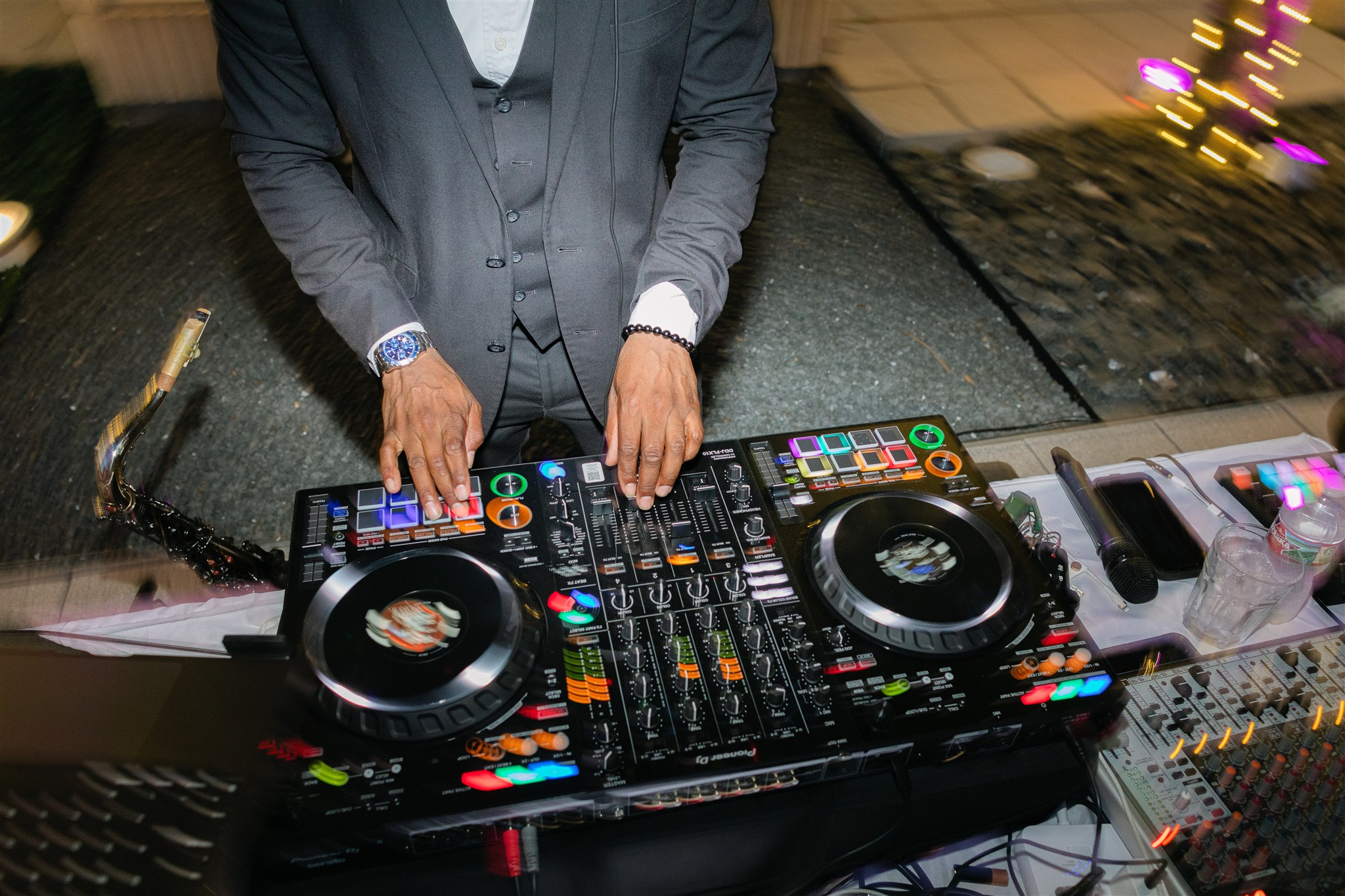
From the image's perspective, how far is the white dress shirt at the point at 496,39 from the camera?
1130mm

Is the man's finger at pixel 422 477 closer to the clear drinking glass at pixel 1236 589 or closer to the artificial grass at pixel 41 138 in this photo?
the clear drinking glass at pixel 1236 589

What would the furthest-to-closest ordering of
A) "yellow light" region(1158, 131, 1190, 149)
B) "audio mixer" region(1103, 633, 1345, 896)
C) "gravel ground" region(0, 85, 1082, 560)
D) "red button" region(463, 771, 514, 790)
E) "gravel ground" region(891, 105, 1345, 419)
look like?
"yellow light" region(1158, 131, 1190, 149)
"gravel ground" region(891, 105, 1345, 419)
"gravel ground" region(0, 85, 1082, 560)
"audio mixer" region(1103, 633, 1345, 896)
"red button" region(463, 771, 514, 790)

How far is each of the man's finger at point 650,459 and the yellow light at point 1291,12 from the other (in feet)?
12.1

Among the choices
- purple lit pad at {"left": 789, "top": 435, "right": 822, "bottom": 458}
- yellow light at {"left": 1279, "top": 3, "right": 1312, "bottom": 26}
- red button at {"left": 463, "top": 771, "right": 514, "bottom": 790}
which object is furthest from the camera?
yellow light at {"left": 1279, "top": 3, "right": 1312, "bottom": 26}

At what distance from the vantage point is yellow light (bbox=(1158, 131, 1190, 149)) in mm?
3855

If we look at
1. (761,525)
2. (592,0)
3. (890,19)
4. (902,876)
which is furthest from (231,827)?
(890,19)

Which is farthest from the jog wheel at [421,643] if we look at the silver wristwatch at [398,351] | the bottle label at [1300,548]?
the bottle label at [1300,548]

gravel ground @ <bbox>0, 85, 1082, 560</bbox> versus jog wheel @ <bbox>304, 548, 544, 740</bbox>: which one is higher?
jog wheel @ <bbox>304, 548, 544, 740</bbox>

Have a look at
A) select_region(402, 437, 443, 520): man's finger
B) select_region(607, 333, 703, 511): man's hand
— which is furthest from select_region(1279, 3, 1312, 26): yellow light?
select_region(402, 437, 443, 520): man's finger

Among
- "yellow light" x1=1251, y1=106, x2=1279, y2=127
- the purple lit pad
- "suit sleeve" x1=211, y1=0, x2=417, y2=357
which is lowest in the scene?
"yellow light" x1=1251, y1=106, x2=1279, y2=127

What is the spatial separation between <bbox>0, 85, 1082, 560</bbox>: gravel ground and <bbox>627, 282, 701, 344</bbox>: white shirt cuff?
57.9 inches

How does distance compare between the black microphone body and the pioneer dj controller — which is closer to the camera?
the pioneer dj controller

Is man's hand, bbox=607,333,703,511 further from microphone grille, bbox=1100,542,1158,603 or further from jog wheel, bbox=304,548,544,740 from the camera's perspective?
microphone grille, bbox=1100,542,1158,603

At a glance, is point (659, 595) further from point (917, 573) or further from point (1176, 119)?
point (1176, 119)
